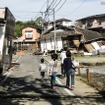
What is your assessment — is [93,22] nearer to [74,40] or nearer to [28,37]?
[28,37]

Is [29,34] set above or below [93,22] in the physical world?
below

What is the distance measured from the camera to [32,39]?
8481 centimetres

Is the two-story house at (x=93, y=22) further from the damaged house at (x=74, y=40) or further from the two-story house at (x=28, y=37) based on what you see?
the damaged house at (x=74, y=40)

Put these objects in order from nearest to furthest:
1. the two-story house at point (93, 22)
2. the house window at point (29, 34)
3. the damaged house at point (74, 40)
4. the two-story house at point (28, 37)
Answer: the damaged house at point (74, 40) → the two-story house at point (28, 37) → the house window at point (29, 34) → the two-story house at point (93, 22)

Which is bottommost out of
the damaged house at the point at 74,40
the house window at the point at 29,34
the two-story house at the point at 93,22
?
the damaged house at the point at 74,40

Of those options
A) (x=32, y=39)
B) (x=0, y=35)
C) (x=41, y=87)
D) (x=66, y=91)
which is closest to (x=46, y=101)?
(x=66, y=91)

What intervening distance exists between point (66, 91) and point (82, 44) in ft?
143

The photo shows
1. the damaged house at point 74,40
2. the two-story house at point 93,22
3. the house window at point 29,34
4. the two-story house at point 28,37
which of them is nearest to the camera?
the damaged house at point 74,40

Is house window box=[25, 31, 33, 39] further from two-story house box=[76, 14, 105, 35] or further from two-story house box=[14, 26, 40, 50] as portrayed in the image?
two-story house box=[76, 14, 105, 35]

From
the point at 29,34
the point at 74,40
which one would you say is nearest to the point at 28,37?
the point at 29,34

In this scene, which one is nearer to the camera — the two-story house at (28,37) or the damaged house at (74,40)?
the damaged house at (74,40)

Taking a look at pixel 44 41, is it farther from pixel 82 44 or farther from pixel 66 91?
pixel 66 91

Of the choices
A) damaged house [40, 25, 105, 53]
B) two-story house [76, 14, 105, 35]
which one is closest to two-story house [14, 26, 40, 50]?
damaged house [40, 25, 105, 53]

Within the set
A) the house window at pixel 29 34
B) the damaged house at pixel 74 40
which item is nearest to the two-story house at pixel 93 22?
the house window at pixel 29 34
